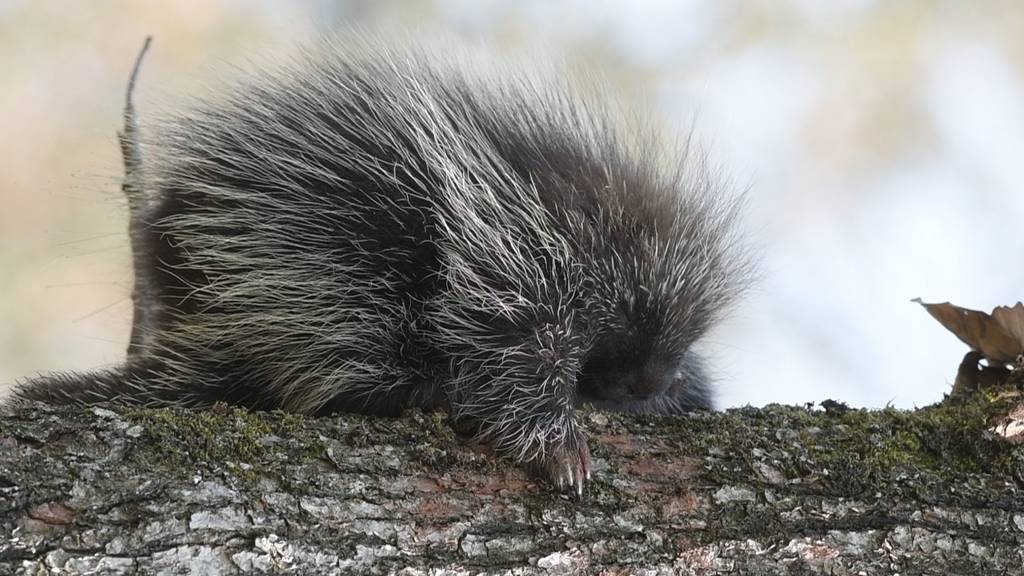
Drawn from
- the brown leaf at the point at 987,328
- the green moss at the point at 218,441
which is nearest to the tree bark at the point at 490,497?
the green moss at the point at 218,441

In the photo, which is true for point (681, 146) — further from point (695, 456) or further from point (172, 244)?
point (172, 244)

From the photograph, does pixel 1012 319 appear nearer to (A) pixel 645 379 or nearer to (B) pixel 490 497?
(A) pixel 645 379

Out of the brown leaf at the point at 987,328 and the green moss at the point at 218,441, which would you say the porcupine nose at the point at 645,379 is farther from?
the green moss at the point at 218,441

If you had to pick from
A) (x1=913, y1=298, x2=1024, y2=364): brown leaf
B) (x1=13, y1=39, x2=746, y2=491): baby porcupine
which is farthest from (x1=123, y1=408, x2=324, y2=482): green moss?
(x1=913, y1=298, x2=1024, y2=364): brown leaf

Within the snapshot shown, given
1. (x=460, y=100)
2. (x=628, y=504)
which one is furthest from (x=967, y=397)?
(x=460, y=100)

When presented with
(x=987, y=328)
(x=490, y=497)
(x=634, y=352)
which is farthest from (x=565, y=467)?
(x=987, y=328)

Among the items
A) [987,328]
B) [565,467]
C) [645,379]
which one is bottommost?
[565,467]

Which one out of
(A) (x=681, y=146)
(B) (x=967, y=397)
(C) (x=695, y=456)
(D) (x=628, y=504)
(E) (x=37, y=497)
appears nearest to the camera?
(E) (x=37, y=497)
